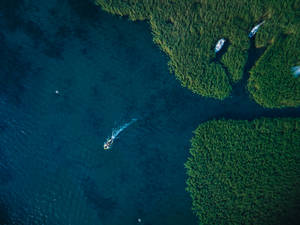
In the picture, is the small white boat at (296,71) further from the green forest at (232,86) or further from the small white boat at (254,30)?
the small white boat at (254,30)

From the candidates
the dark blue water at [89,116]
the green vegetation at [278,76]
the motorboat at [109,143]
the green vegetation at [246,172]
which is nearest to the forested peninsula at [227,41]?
the green vegetation at [278,76]

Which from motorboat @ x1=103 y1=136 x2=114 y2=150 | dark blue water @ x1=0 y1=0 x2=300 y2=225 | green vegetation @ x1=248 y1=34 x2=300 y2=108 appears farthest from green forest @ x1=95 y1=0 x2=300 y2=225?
motorboat @ x1=103 y1=136 x2=114 y2=150

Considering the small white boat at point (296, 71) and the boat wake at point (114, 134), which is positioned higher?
the small white boat at point (296, 71)

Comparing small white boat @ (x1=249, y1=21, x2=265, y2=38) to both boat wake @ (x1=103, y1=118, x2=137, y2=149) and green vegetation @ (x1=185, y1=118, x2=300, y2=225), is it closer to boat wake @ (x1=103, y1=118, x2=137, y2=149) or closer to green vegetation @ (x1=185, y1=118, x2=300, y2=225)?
green vegetation @ (x1=185, y1=118, x2=300, y2=225)

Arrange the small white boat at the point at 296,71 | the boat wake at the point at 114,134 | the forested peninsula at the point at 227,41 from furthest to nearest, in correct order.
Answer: the boat wake at the point at 114,134
the small white boat at the point at 296,71
the forested peninsula at the point at 227,41

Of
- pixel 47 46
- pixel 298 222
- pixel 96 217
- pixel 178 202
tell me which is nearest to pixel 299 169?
pixel 298 222

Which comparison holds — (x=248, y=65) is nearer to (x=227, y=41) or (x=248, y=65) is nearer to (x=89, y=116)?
(x=227, y=41)

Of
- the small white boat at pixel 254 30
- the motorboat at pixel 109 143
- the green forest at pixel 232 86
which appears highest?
the small white boat at pixel 254 30

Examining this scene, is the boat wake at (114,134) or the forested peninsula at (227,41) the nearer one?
the forested peninsula at (227,41)

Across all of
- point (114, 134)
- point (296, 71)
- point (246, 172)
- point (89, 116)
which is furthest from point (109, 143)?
point (296, 71)
